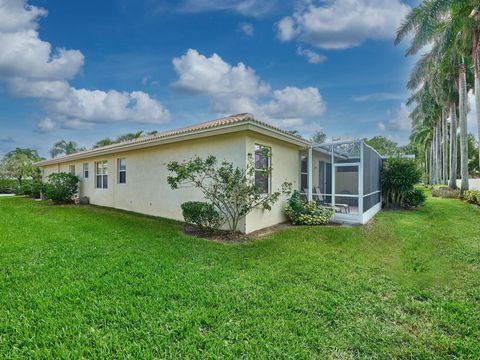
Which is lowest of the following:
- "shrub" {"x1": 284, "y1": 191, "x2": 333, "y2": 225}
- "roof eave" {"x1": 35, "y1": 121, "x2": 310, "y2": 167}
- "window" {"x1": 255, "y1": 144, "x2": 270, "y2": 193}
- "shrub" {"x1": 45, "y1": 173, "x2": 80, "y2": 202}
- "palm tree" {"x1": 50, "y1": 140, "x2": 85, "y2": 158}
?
"shrub" {"x1": 284, "y1": 191, "x2": 333, "y2": 225}

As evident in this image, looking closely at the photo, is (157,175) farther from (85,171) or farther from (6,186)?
(6,186)

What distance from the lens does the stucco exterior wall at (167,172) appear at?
838 cm

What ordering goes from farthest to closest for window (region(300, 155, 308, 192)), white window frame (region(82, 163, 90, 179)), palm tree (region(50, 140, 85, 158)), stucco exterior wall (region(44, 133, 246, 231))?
1. palm tree (region(50, 140, 85, 158))
2. white window frame (region(82, 163, 90, 179))
3. window (region(300, 155, 308, 192))
4. stucco exterior wall (region(44, 133, 246, 231))

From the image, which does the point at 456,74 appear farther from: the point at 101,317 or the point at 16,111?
the point at 16,111

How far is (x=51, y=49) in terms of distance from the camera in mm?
12828

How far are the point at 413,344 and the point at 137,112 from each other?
81.5 ft

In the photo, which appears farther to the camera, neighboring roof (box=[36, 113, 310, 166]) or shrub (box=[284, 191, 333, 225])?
shrub (box=[284, 191, 333, 225])

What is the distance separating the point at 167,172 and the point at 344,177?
9472mm

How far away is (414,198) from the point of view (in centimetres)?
1372

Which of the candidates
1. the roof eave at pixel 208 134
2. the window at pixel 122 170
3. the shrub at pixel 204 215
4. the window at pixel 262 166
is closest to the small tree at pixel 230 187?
the window at pixel 262 166

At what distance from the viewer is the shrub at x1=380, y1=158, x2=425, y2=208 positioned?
13.5 meters

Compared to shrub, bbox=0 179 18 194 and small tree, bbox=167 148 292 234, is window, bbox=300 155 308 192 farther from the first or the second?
shrub, bbox=0 179 18 194

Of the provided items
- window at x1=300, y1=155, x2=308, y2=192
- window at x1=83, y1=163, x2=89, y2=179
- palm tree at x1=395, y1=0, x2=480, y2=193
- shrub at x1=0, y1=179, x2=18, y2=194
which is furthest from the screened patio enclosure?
shrub at x1=0, y1=179, x2=18, y2=194

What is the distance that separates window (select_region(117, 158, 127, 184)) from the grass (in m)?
6.27
